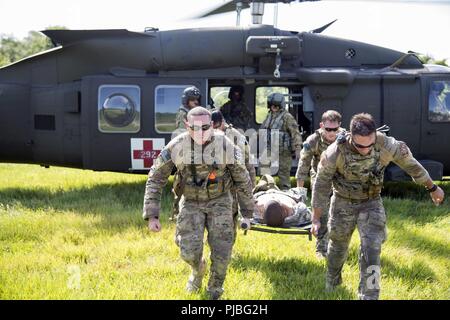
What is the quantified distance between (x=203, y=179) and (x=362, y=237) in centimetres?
140

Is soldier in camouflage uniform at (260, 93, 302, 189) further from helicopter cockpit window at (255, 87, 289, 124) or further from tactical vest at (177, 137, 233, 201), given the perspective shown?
tactical vest at (177, 137, 233, 201)

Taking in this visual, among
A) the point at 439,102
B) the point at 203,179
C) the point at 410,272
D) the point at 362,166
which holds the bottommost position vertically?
the point at 410,272

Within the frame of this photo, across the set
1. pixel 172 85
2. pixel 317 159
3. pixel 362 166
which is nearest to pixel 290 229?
pixel 317 159

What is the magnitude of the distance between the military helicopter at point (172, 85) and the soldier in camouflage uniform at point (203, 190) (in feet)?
12.8

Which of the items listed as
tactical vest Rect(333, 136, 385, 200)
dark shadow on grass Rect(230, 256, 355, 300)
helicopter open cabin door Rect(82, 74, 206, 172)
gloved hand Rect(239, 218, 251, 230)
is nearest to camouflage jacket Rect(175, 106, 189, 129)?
helicopter open cabin door Rect(82, 74, 206, 172)

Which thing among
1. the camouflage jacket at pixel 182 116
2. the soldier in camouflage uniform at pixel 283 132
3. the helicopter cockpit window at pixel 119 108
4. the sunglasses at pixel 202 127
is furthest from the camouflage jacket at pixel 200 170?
the helicopter cockpit window at pixel 119 108

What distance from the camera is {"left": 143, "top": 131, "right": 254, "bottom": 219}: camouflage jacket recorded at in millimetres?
4102

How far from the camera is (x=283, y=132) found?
734 cm

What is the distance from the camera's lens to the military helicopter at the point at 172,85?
7984 mm

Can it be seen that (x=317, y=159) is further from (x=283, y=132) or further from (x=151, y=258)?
(x=151, y=258)

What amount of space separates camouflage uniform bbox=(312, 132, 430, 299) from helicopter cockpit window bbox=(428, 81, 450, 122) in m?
4.52

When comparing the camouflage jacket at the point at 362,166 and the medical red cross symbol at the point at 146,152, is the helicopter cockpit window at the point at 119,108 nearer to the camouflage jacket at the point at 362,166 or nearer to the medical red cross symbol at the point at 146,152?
the medical red cross symbol at the point at 146,152
